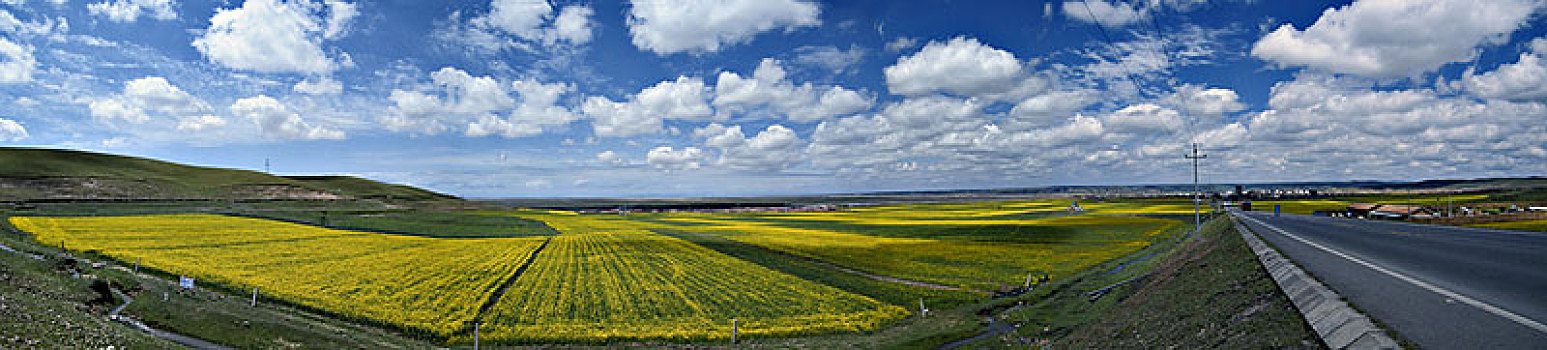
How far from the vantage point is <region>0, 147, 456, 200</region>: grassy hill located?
99125 millimetres

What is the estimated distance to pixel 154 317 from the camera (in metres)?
23.5

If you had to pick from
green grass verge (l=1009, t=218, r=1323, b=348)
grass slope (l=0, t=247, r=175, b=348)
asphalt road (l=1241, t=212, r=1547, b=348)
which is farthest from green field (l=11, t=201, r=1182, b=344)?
asphalt road (l=1241, t=212, r=1547, b=348)

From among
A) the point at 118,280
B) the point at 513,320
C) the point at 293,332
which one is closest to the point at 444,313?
the point at 513,320

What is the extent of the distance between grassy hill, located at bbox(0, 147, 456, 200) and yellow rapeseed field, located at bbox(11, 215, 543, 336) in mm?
44799

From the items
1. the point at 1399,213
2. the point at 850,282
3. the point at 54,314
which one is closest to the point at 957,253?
the point at 850,282

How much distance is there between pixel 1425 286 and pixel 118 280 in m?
48.9

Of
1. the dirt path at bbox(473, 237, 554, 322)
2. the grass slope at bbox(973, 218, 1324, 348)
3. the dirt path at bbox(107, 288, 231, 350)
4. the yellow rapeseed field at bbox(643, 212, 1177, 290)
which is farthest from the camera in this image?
the yellow rapeseed field at bbox(643, 212, 1177, 290)

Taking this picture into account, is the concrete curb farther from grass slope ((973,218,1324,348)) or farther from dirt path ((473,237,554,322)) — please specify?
dirt path ((473,237,554,322))

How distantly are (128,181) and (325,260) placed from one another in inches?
4247

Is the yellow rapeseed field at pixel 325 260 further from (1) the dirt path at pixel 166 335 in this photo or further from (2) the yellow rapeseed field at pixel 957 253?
(2) the yellow rapeseed field at pixel 957 253

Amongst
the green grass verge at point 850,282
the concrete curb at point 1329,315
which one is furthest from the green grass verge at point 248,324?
the concrete curb at point 1329,315

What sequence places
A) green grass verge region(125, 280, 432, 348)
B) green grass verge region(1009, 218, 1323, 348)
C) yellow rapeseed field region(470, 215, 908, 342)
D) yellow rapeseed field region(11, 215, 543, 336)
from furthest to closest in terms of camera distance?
yellow rapeseed field region(11, 215, 543, 336) → yellow rapeseed field region(470, 215, 908, 342) → green grass verge region(125, 280, 432, 348) → green grass verge region(1009, 218, 1323, 348)

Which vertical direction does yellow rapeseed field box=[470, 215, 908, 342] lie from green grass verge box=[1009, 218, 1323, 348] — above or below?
below

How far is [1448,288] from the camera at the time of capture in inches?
460
